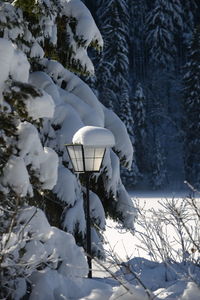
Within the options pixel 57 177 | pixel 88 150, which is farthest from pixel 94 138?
pixel 57 177

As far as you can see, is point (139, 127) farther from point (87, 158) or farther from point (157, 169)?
point (87, 158)

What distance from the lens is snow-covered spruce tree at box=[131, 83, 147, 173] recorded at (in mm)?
38156

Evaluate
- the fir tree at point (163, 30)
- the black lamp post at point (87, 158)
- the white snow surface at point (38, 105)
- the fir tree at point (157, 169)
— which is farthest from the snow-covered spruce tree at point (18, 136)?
the fir tree at point (163, 30)

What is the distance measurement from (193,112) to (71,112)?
29.3 m

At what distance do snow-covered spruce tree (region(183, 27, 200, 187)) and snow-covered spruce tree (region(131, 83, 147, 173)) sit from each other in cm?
398

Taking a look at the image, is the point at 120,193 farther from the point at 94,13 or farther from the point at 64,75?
the point at 94,13

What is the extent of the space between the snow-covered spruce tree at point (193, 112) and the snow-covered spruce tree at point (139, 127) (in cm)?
398

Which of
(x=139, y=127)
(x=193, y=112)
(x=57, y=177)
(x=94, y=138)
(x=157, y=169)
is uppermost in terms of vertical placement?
(x=193, y=112)

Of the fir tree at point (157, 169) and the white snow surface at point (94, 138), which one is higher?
the white snow surface at point (94, 138)

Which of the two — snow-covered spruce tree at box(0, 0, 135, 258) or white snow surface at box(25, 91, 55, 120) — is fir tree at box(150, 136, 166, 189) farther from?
white snow surface at box(25, 91, 55, 120)

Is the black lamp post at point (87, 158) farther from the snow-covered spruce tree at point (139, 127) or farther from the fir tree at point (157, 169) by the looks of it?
the snow-covered spruce tree at point (139, 127)

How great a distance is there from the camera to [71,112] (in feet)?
23.0

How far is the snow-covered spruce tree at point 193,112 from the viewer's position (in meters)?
34.4

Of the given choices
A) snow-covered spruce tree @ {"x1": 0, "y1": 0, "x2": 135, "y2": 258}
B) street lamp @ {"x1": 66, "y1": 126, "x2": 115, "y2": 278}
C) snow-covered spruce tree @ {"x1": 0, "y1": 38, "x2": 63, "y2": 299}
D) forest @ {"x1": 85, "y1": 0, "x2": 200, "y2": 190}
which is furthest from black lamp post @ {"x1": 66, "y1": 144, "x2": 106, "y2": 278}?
forest @ {"x1": 85, "y1": 0, "x2": 200, "y2": 190}
